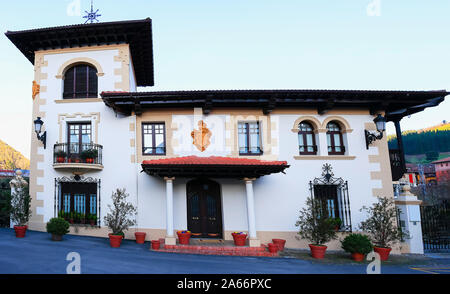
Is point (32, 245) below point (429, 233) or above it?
above

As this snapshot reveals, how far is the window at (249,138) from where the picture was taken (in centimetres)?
1187

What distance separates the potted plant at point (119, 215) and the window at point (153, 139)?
7.46 feet

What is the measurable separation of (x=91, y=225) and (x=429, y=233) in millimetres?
16623

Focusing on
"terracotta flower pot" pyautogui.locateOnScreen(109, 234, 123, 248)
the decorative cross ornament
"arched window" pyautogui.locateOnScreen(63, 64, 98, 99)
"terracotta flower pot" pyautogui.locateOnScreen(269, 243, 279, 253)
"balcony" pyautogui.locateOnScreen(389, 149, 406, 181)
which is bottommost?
"terracotta flower pot" pyautogui.locateOnScreen(269, 243, 279, 253)

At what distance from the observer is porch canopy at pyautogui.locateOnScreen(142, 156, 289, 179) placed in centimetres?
972

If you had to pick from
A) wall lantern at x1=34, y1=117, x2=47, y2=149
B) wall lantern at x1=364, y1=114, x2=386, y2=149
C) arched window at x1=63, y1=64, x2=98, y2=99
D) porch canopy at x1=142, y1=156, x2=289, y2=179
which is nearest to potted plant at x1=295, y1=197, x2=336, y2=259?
porch canopy at x1=142, y1=156, x2=289, y2=179

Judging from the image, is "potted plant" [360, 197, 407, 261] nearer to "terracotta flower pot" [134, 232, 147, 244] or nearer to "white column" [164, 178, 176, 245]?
"white column" [164, 178, 176, 245]

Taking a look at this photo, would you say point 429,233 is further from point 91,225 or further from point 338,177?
point 91,225

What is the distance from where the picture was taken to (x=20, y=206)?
34.7 ft

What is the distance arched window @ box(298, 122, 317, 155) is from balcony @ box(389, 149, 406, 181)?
4097 millimetres
